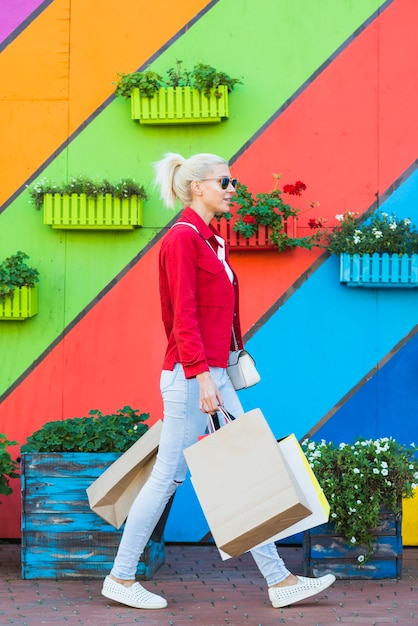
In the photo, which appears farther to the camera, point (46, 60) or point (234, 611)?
point (46, 60)

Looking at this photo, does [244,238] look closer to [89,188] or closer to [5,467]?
[89,188]

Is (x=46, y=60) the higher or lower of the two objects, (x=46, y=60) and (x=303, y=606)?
the higher

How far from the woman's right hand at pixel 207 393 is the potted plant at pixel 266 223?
52.7 inches

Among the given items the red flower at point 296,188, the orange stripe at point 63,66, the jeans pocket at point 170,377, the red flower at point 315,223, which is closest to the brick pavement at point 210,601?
the jeans pocket at point 170,377

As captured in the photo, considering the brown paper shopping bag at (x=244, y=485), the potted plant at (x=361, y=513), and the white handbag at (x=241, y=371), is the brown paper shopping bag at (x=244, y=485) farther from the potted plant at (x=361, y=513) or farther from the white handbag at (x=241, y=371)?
the potted plant at (x=361, y=513)

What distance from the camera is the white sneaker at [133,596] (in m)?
4.15

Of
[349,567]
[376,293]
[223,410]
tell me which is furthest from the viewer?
[376,293]

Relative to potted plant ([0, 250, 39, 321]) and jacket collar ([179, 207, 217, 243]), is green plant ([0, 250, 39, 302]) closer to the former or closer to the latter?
potted plant ([0, 250, 39, 321])

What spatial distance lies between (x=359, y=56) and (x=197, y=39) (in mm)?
847

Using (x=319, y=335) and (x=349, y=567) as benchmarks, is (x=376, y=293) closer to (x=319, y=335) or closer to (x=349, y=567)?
(x=319, y=335)

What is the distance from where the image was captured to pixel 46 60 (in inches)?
212

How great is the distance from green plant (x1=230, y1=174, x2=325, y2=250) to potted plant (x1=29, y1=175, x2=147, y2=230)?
20.0 inches

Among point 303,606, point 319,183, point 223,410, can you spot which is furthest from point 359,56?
point 303,606

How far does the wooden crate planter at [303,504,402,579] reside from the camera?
14.8 ft
